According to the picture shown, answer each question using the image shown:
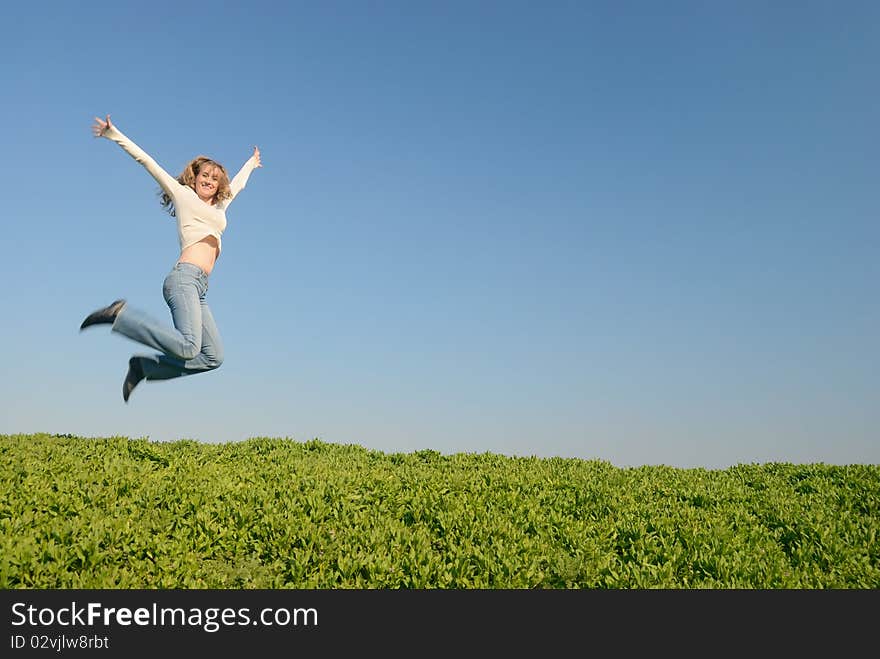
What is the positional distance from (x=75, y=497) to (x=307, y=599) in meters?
3.40

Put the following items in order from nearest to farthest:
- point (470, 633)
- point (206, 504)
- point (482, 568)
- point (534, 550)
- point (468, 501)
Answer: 1. point (470, 633)
2. point (482, 568)
3. point (534, 550)
4. point (206, 504)
5. point (468, 501)

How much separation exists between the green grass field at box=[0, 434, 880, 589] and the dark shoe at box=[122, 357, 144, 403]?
1.07 metres

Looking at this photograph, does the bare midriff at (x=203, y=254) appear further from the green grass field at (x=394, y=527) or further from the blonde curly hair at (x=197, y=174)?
the green grass field at (x=394, y=527)

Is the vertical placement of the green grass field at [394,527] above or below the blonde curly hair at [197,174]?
below

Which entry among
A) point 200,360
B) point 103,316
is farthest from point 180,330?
point 103,316

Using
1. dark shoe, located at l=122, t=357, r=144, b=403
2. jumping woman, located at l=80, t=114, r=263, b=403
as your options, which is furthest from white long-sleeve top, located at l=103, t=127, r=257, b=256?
dark shoe, located at l=122, t=357, r=144, b=403

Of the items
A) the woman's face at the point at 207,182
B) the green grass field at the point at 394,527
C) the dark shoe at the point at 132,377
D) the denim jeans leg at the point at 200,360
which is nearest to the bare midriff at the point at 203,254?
the denim jeans leg at the point at 200,360

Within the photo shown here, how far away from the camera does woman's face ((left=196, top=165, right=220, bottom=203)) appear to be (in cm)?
816

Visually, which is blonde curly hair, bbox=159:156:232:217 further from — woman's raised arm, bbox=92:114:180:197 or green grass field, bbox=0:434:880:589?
green grass field, bbox=0:434:880:589

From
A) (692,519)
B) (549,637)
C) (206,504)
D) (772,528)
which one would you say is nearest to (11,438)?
(206,504)

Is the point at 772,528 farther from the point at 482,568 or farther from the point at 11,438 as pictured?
the point at 11,438

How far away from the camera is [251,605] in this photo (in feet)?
18.6

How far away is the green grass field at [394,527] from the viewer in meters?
6.30

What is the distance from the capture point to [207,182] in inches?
322
